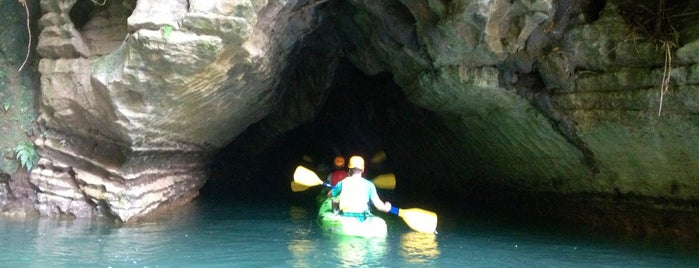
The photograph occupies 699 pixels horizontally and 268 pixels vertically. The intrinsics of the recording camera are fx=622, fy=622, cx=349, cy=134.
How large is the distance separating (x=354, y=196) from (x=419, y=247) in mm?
1232

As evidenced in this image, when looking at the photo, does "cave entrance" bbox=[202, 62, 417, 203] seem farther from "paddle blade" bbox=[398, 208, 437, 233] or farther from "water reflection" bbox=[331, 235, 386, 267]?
"water reflection" bbox=[331, 235, 386, 267]

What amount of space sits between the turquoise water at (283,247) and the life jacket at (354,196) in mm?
512

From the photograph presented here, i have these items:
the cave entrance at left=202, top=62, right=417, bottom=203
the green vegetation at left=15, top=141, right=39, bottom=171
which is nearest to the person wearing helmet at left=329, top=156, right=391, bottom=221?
the cave entrance at left=202, top=62, right=417, bottom=203

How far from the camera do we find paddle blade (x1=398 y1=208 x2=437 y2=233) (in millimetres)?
8141

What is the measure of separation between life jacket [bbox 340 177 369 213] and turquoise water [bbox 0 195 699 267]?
0.51m

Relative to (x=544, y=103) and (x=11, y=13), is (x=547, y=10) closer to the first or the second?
(x=544, y=103)

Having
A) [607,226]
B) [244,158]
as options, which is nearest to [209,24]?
[607,226]

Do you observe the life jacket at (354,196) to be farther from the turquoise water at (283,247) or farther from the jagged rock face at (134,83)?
the jagged rock face at (134,83)

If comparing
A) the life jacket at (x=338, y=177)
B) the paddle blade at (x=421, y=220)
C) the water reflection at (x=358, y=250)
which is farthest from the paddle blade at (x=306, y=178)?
the water reflection at (x=358, y=250)

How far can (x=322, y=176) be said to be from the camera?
43.2 feet

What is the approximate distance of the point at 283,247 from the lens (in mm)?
6859

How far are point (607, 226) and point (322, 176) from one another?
19.3 feet

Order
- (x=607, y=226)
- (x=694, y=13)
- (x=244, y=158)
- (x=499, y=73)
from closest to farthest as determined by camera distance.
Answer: (x=694, y=13) → (x=499, y=73) → (x=607, y=226) → (x=244, y=158)

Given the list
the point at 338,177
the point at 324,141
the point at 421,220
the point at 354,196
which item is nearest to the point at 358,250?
the point at 354,196
